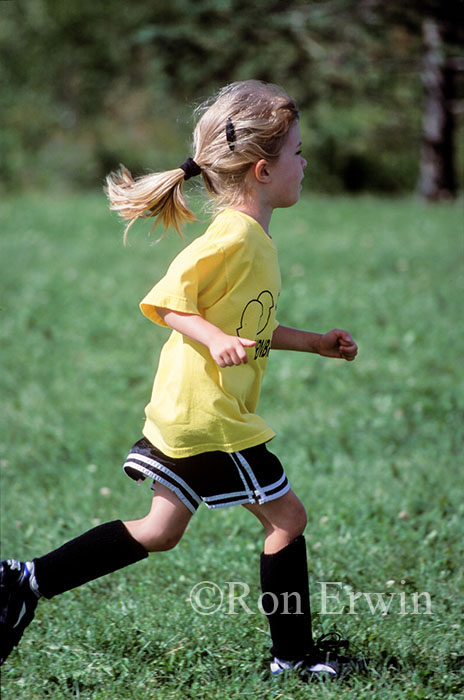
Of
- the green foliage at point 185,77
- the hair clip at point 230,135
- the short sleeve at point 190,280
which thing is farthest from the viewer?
the green foliage at point 185,77

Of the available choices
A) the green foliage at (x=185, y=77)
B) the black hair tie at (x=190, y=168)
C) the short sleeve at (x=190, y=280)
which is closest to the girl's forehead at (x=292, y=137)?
the black hair tie at (x=190, y=168)

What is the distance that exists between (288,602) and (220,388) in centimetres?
71

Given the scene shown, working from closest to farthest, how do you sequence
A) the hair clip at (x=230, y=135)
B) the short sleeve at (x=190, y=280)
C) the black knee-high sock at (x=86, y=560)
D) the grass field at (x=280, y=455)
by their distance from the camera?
the short sleeve at (x=190, y=280)
the hair clip at (x=230, y=135)
the black knee-high sock at (x=86, y=560)
the grass field at (x=280, y=455)

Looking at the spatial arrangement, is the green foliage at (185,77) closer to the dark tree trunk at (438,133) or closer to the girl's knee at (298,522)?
the dark tree trunk at (438,133)

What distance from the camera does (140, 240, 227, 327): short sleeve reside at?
2381mm

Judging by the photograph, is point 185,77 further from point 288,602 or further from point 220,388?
point 288,602

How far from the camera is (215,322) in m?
2.49

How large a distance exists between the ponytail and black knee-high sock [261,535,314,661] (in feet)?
3.53

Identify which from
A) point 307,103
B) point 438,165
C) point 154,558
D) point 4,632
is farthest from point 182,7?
point 4,632

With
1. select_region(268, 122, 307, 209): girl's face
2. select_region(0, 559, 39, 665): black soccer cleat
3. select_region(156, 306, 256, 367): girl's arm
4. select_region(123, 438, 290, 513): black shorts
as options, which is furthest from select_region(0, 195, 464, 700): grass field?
select_region(268, 122, 307, 209): girl's face

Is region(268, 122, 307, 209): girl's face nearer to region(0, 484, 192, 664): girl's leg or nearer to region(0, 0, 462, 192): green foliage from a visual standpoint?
region(0, 484, 192, 664): girl's leg

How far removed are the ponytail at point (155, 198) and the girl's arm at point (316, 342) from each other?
52 cm

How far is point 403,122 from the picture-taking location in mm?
19125

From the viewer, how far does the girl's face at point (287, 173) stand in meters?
2.57
